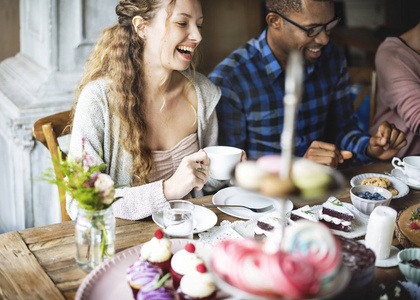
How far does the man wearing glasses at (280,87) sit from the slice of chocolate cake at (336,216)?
65 centimetres

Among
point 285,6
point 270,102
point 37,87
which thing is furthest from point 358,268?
point 37,87

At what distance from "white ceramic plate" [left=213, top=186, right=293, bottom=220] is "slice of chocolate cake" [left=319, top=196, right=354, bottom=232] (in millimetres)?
133

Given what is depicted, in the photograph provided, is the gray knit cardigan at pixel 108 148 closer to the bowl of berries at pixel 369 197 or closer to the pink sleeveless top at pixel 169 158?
the pink sleeveless top at pixel 169 158

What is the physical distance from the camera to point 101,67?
1.78 metres

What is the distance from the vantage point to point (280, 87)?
89.0 inches

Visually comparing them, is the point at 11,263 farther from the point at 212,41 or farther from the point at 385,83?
the point at 212,41

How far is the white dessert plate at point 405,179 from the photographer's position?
1751 millimetres

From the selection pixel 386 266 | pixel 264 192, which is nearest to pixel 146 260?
pixel 264 192

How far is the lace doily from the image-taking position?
52.9 inches

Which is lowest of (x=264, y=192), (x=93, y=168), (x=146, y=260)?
(x=146, y=260)

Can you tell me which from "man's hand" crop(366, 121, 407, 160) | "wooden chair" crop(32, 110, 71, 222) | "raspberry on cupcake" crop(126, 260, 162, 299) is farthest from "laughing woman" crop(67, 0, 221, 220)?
"man's hand" crop(366, 121, 407, 160)

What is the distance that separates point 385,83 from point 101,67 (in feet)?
4.94

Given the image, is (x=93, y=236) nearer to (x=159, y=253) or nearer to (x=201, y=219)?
(x=159, y=253)

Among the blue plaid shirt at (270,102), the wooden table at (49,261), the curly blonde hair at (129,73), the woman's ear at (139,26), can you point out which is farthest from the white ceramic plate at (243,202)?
the woman's ear at (139,26)
